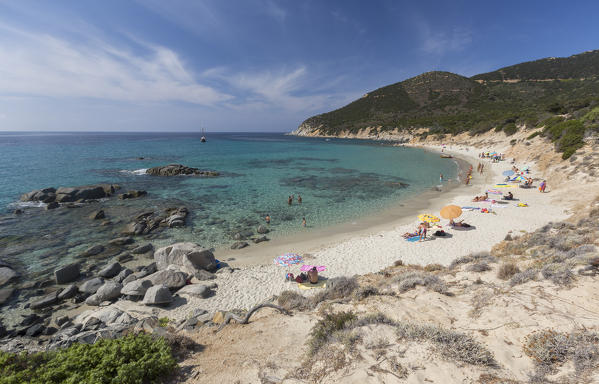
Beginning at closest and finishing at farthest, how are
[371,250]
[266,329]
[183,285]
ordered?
1. [266,329]
2. [183,285]
3. [371,250]

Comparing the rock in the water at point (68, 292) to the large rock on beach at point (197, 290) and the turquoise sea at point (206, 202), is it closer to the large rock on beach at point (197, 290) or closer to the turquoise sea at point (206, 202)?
the turquoise sea at point (206, 202)

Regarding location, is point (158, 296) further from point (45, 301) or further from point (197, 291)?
point (45, 301)

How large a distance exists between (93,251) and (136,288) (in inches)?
271

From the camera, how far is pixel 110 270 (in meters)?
11.9

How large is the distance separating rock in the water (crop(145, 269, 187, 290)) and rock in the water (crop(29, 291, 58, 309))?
368cm

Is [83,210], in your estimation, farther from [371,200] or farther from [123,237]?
Answer: [371,200]

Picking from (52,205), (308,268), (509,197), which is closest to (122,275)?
(308,268)

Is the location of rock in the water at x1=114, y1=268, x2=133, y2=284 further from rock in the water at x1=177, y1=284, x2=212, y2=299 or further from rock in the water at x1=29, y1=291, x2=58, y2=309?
rock in the water at x1=177, y1=284, x2=212, y2=299

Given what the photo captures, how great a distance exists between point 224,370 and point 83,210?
81.0ft

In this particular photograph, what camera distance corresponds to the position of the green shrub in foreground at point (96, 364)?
434cm

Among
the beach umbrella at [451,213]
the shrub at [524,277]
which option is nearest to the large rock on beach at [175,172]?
the beach umbrella at [451,213]

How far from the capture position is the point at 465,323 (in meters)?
5.55

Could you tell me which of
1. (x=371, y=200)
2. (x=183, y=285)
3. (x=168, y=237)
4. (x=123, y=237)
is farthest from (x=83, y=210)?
(x=371, y=200)

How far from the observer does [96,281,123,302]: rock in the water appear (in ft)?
32.9
